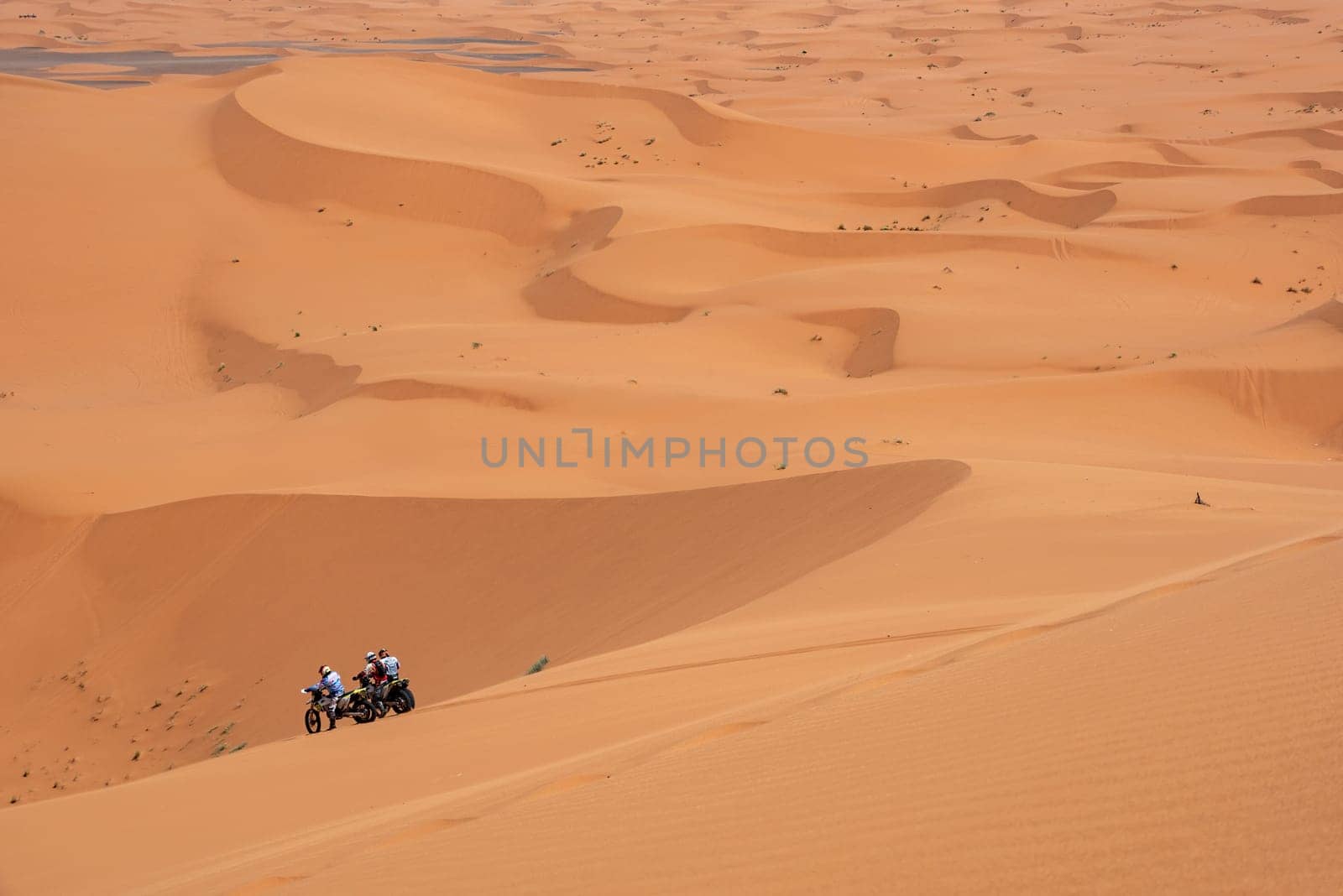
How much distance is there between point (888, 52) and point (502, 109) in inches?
1152

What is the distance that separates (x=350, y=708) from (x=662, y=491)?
5.03 m

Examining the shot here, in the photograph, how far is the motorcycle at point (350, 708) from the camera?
963 cm

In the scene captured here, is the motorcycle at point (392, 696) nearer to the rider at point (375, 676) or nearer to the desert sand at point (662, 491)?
the rider at point (375, 676)

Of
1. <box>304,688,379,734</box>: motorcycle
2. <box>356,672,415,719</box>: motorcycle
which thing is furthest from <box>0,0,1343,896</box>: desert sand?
<box>356,672,415,719</box>: motorcycle

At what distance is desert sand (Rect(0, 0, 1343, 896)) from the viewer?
4523 millimetres

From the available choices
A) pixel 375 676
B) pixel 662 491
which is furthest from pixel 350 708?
pixel 662 491

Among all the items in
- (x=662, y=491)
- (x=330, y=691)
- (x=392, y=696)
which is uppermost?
(x=392, y=696)

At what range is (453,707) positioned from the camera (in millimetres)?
9078

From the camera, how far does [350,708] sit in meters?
9.73

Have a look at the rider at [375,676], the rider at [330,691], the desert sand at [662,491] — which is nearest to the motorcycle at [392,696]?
the rider at [375,676]

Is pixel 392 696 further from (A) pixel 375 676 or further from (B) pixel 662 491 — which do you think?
(B) pixel 662 491

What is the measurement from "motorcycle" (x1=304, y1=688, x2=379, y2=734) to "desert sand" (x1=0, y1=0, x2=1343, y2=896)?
0.42 meters

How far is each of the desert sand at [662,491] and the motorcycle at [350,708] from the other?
0.42 m

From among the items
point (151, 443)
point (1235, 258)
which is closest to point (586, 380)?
point (151, 443)
